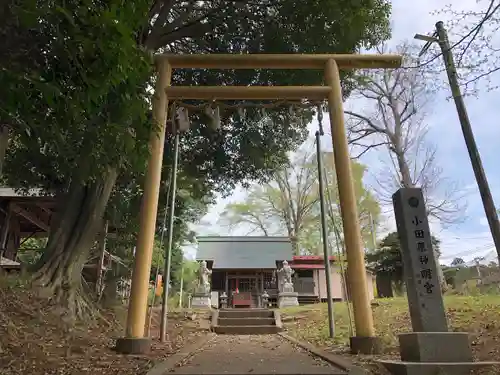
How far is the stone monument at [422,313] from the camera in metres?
3.45

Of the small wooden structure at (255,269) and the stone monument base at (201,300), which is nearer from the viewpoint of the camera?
the stone monument base at (201,300)

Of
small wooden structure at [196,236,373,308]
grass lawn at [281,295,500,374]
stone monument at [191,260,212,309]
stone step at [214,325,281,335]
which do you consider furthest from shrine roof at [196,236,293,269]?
stone step at [214,325,281,335]

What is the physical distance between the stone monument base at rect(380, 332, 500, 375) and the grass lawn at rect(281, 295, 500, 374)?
878 mm

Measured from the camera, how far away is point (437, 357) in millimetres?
3551

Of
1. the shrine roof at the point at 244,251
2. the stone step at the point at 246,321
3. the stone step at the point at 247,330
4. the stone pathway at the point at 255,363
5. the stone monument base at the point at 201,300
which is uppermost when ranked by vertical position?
the shrine roof at the point at 244,251

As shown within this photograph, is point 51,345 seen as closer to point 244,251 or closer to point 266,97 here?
point 266,97

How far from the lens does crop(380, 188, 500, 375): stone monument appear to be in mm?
3446

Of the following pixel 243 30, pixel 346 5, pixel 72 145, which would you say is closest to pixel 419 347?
pixel 72 145

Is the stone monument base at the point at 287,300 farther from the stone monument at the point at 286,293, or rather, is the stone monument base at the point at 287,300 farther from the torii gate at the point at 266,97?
the torii gate at the point at 266,97

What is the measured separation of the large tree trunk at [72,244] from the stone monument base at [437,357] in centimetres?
478

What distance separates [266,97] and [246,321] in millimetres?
6096

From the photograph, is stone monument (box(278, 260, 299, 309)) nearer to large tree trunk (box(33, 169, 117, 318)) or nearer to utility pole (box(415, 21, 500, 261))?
large tree trunk (box(33, 169, 117, 318))

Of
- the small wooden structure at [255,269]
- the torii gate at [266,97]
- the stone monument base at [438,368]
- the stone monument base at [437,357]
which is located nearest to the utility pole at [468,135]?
the torii gate at [266,97]

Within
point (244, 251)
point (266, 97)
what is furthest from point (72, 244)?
point (244, 251)
